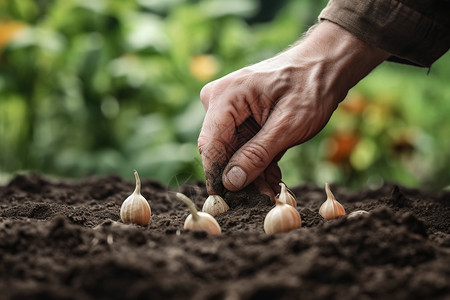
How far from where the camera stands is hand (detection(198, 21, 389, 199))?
159cm

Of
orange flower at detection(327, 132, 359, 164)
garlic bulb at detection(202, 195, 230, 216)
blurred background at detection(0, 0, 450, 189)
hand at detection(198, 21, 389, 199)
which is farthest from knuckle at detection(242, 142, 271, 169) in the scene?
orange flower at detection(327, 132, 359, 164)

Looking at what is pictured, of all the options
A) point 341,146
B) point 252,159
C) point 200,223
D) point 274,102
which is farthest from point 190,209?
point 341,146

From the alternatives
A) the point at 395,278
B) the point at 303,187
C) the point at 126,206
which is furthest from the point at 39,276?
the point at 303,187

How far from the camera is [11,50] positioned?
10.7 ft

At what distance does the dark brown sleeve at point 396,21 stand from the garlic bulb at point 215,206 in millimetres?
643

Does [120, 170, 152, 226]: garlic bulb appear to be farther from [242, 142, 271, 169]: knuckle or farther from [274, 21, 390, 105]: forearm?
[274, 21, 390, 105]: forearm

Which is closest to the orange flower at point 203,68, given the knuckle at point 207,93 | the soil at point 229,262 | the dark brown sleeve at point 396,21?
the knuckle at point 207,93

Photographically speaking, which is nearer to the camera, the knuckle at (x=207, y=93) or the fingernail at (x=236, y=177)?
the fingernail at (x=236, y=177)

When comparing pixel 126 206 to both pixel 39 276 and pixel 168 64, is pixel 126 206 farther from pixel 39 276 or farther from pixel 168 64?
pixel 168 64

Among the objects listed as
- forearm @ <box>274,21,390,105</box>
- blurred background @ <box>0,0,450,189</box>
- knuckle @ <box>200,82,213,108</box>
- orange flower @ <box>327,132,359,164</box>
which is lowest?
orange flower @ <box>327,132,359,164</box>

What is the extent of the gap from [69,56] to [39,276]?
2780mm

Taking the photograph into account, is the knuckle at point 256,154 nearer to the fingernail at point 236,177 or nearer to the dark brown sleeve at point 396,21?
the fingernail at point 236,177

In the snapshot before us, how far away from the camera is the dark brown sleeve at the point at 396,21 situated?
1.59 meters

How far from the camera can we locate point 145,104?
12.0ft
